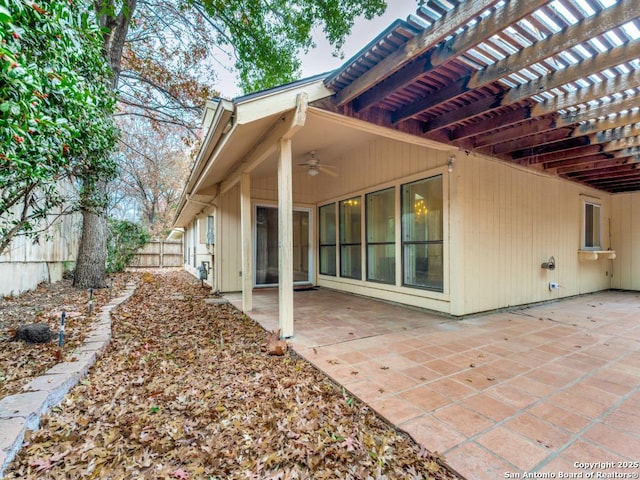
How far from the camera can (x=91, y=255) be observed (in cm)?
608

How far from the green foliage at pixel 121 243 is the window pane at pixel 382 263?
794cm

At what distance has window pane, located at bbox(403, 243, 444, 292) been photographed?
4.60 meters

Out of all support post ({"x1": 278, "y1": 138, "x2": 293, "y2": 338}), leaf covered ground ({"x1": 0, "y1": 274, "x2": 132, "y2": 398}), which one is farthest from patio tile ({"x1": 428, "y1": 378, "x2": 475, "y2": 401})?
leaf covered ground ({"x1": 0, "y1": 274, "x2": 132, "y2": 398})

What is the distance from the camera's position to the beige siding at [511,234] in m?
4.40

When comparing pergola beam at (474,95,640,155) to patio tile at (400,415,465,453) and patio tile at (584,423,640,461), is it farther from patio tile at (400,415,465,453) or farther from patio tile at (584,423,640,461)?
patio tile at (400,415,465,453)

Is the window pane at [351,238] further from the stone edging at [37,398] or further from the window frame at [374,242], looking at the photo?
the stone edging at [37,398]

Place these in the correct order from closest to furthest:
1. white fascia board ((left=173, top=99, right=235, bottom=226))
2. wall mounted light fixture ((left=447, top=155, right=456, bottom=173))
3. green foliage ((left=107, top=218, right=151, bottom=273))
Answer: white fascia board ((left=173, top=99, right=235, bottom=226)) → wall mounted light fixture ((left=447, top=155, right=456, bottom=173)) → green foliage ((left=107, top=218, right=151, bottom=273))

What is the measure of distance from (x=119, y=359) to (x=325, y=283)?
4.90 metres

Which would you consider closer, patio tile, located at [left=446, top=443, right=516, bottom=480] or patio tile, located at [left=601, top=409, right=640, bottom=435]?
patio tile, located at [left=446, top=443, right=516, bottom=480]

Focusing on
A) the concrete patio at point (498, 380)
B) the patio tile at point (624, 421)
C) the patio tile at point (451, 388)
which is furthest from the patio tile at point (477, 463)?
the patio tile at point (624, 421)

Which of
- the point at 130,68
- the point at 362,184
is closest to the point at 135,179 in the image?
the point at 130,68

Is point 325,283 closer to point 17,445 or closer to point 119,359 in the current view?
point 119,359

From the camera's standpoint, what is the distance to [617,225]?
728 cm

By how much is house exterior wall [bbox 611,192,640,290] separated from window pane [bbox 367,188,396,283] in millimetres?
6207
